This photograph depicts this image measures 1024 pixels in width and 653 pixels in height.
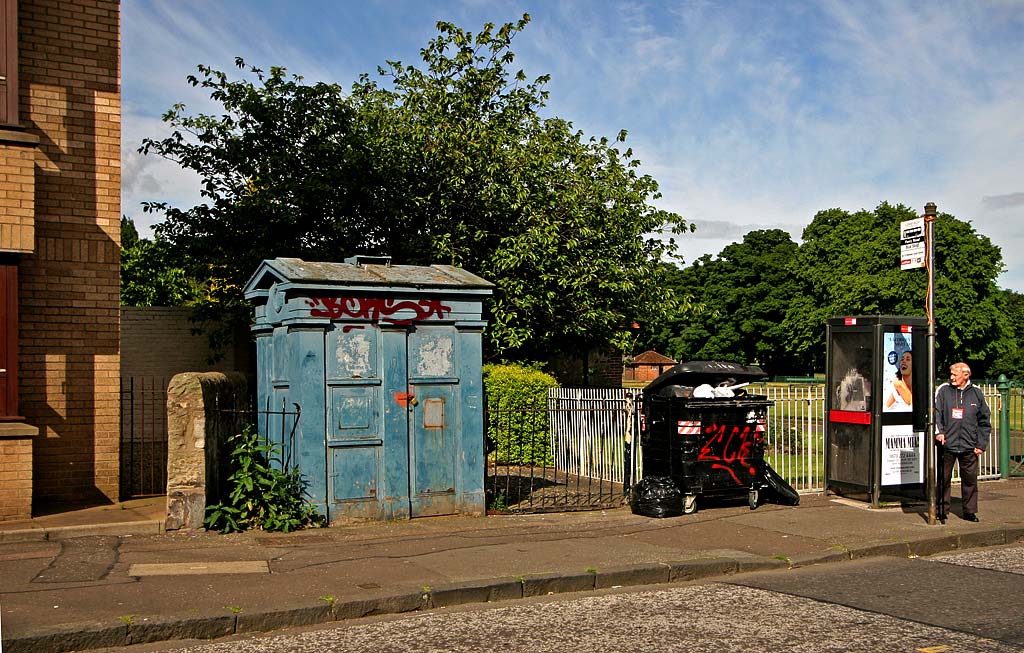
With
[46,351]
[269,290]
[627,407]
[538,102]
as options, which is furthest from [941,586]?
[538,102]

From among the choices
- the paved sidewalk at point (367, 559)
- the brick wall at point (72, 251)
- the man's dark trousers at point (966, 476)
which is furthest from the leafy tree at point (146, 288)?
the man's dark trousers at point (966, 476)

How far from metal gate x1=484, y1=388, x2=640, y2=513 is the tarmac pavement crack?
4.09 m

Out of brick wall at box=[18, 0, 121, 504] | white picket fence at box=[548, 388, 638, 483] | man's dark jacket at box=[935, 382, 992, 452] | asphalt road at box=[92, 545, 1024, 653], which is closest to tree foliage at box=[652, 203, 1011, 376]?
white picket fence at box=[548, 388, 638, 483]

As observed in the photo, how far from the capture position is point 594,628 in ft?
21.9

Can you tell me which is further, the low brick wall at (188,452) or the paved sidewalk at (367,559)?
the low brick wall at (188,452)

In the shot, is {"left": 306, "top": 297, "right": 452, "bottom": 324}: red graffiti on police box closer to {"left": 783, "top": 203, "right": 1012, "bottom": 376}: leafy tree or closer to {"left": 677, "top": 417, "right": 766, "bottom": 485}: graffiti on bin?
{"left": 677, "top": 417, "right": 766, "bottom": 485}: graffiti on bin

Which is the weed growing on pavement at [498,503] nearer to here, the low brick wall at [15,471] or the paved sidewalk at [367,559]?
the paved sidewalk at [367,559]

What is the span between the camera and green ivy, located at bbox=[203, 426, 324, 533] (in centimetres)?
965

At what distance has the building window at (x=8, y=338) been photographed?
1025cm

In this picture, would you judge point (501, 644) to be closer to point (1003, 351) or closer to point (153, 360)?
point (153, 360)

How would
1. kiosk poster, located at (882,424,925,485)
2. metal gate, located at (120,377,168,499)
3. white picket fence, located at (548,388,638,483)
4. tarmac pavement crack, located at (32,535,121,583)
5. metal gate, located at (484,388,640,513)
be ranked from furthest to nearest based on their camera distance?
white picket fence, located at (548,388,638,483) < metal gate, located at (120,377,168,499) < metal gate, located at (484,388,640,513) < kiosk poster, located at (882,424,925,485) < tarmac pavement crack, located at (32,535,121,583)

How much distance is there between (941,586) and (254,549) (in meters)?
5.97

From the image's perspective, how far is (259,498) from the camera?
9.84 m

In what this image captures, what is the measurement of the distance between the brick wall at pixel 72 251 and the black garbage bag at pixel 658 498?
6.21 metres
